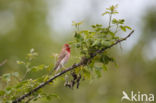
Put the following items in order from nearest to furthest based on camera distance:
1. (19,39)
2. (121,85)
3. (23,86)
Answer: (23,86) < (121,85) < (19,39)

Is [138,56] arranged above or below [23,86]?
below

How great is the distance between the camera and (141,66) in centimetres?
1477

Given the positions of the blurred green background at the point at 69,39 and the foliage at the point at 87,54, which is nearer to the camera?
the foliage at the point at 87,54

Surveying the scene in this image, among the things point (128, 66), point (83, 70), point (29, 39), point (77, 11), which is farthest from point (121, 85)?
point (77, 11)

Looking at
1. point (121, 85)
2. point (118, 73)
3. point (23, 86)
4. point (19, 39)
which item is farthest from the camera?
point (19, 39)

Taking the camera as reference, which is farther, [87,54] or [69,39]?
[69,39]

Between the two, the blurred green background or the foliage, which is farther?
the blurred green background

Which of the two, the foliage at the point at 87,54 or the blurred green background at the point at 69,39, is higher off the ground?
the foliage at the point at 87,54

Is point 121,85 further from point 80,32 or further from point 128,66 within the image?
point 80,32

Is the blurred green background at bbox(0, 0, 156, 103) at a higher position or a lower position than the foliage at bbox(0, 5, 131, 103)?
lower

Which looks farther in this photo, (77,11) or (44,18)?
(77,11)

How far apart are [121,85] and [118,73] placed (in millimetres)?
1265

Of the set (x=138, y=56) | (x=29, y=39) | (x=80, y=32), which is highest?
(x=80, y=32)

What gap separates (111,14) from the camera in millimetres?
3664
